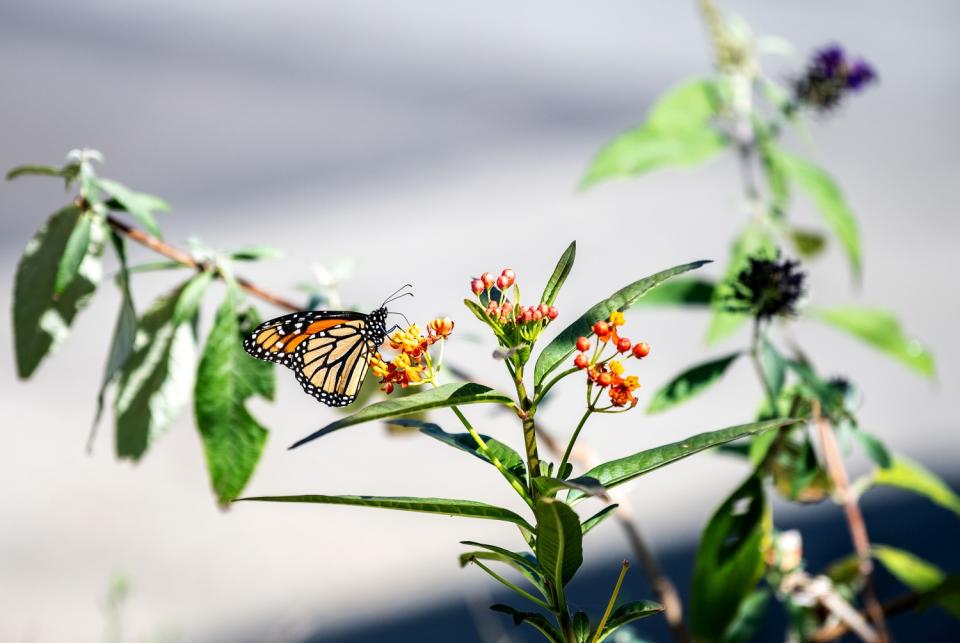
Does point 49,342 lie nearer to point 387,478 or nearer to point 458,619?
point 458,619

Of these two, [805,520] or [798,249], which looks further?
[805,520]

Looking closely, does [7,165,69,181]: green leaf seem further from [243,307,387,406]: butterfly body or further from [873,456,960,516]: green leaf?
[873,456,960,516]: green leaf

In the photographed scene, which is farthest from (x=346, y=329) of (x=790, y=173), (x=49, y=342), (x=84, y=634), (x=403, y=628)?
(x=84, y=634)

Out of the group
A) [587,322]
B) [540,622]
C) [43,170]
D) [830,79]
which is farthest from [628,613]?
[830,79]

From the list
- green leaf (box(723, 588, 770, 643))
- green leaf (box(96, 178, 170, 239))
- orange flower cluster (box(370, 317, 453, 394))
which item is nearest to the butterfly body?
green leaf (box(96, 178, 170, 239))

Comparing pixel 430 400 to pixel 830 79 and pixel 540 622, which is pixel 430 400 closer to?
pixel 540 622

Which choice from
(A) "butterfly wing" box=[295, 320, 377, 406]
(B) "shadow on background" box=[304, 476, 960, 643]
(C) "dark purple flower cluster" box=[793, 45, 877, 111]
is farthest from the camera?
(B) "shadow on background" box=[304, 476, 960, 643]
